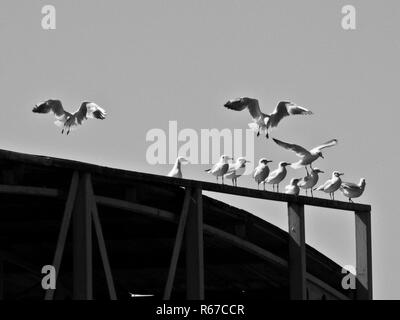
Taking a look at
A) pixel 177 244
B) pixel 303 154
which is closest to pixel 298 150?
pixel 303 154

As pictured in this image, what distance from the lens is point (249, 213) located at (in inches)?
1738

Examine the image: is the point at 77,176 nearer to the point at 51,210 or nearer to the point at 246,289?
the point at 51,210

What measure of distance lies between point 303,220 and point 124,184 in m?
6.21

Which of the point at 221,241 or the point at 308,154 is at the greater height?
the point at 308,154

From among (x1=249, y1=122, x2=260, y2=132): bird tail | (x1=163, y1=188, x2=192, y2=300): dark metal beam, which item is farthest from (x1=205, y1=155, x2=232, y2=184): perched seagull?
(x1=163, y1=188, x2=192, y2=300): dark metal beam

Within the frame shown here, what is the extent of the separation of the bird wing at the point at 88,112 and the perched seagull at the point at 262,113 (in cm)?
319

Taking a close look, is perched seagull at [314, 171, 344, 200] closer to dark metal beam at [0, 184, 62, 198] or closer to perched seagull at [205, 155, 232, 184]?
perched seagull at [205, 155, 232, 184]

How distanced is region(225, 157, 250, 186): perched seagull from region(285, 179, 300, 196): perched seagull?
1219mm

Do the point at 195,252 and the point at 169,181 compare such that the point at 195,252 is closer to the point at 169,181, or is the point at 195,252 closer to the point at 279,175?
the point at 169,181

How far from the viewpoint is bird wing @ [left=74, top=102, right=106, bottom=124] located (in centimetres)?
4962

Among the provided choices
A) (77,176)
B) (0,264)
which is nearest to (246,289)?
(0,264)

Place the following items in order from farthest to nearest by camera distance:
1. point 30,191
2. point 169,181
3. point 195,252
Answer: point 195,252
point 169,181
point 30,191

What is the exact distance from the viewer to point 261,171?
5134cm

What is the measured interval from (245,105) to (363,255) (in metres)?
6.02
